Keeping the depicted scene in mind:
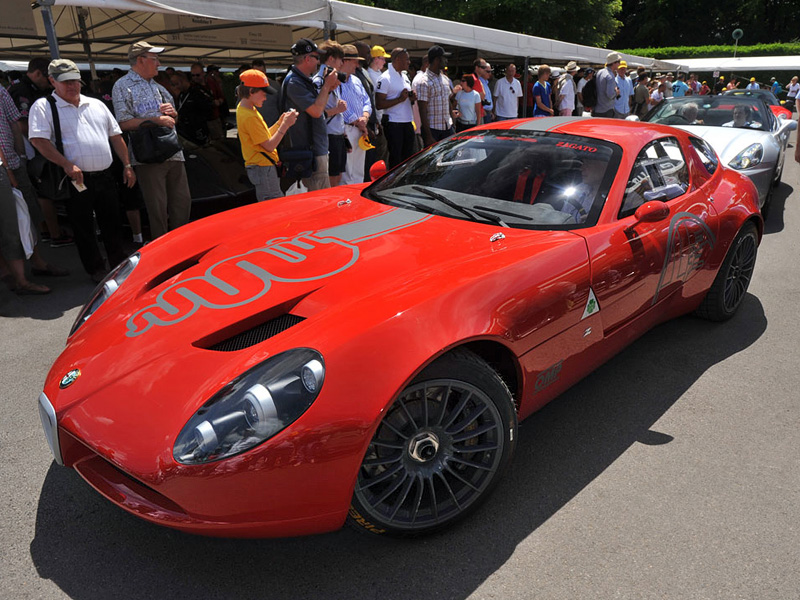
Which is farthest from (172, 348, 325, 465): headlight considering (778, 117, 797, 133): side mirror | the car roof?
(778, 117, 797, 133): side mirror

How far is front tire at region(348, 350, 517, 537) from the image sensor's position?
1.90 metres

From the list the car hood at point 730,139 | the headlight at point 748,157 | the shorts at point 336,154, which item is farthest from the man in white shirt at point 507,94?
the shorts at point 336,154

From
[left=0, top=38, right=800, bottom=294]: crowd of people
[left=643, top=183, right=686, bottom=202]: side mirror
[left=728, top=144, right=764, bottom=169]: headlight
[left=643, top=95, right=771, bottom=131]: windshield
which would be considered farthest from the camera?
[left=643, top=95, right=771, bottom=131]: windshield

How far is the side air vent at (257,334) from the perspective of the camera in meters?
1.98

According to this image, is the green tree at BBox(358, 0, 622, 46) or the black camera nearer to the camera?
the black camera

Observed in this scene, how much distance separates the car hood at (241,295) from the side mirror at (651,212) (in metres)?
0.38

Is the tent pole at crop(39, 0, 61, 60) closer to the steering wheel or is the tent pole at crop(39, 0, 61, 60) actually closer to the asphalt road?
the asphalt road

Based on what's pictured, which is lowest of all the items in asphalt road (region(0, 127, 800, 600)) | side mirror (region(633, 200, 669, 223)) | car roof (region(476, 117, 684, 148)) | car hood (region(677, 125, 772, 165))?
asphalt road (region(0, 127, 800, 600))

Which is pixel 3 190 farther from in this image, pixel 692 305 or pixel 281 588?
pixel 692 305

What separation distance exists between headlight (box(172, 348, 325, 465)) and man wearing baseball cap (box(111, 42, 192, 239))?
3.75 metres

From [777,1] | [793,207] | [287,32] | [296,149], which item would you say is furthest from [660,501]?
[777,1]

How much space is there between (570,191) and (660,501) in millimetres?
1395

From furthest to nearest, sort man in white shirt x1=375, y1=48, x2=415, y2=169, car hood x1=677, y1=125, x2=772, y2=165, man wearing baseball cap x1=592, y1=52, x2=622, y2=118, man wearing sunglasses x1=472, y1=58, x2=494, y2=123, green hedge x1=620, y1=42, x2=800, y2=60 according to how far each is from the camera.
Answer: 1. green hedge x1=620, y1=42, x2=800, y2=60
2. man wearing baseball cap x1=592, y1=52, x2=622, y2=118
3. man wearing sunglasses x1=472, y1=58, x2=494, y2=123
4. man in white shirt x1=375, y1=48, x2=415, y2=169
5. car hood x1=677, y1=125, x2=772, y2=165

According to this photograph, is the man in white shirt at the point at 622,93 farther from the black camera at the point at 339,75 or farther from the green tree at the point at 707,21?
the green tree at the point at 707,21
